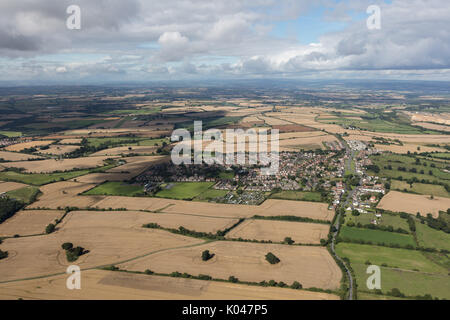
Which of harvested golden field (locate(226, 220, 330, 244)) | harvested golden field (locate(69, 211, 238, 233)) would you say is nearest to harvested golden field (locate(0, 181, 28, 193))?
harvested golden field (locate(69, 211, 238, 233))

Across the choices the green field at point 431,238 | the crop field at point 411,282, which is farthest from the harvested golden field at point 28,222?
the green field at point 431,238

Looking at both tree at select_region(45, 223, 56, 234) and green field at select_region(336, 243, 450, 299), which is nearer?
green field at select_region(336, 243, 450, 299)

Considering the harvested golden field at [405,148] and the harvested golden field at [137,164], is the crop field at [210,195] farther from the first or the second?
the harvested golden field at [405,148]

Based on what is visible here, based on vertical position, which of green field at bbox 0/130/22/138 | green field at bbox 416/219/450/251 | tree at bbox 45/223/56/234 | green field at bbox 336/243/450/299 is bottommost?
green field at bbox 336/243/450/299

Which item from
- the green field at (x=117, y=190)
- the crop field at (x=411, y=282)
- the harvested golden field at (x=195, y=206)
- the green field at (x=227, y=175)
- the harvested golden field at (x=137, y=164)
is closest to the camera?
the crop field at (x=411, y=282)

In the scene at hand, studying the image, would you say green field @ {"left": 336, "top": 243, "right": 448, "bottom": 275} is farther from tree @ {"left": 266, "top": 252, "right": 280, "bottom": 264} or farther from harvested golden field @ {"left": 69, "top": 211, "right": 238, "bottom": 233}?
harvested golden field @ {"left": 69, "top": 211, "right": 238, "bottom": 233}

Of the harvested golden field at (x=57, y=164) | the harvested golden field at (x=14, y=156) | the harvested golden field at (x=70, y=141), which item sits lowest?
the harvested golden field at (x=57, y=164)
